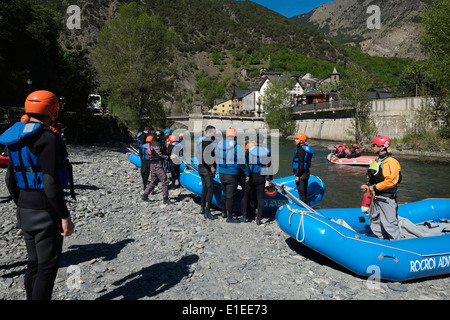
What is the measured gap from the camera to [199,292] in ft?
14.0

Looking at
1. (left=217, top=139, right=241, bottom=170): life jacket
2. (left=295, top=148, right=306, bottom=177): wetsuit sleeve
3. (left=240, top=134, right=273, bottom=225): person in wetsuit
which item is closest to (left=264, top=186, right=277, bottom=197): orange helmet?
(left=240, top=134, right=273, bottom=225): person in wetsuit

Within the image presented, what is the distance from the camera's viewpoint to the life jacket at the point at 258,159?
23.4 ft

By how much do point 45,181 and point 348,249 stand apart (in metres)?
4.42

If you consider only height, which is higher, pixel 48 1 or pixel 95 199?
pixel 48 1

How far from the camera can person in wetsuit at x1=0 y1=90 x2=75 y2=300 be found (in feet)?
9.10

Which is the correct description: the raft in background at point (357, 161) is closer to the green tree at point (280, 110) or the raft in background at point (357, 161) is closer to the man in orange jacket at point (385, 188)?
the man in orange jacket at point (385, 188)

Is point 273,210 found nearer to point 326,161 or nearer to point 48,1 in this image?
point 326,161

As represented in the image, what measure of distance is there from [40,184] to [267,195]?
6.30 m

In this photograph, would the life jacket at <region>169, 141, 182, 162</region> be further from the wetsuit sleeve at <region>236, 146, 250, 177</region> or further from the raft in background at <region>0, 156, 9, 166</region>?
the raft in background at <region>0, 156, 9, 166</region>

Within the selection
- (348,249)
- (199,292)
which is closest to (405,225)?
(348,249)

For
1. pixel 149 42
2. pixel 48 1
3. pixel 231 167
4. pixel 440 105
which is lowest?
pixel 231 167

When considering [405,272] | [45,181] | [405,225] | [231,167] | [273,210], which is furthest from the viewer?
[273,210]

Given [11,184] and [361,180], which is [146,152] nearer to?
[11,184]

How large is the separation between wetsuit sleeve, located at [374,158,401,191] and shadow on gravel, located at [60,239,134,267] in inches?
188
